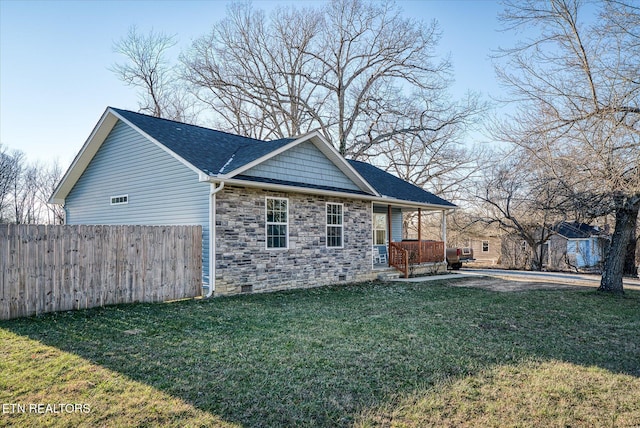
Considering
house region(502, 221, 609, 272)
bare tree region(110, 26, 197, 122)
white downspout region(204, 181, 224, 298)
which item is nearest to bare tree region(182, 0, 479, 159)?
bare tree region(110, 26, 197, 122)

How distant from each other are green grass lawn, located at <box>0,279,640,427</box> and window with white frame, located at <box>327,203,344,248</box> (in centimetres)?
480

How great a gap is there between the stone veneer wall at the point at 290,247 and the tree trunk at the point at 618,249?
6.75 m

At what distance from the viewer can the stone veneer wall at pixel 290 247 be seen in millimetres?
9781

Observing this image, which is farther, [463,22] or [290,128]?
[290,128]

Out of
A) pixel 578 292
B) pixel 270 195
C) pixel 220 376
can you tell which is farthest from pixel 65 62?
pixel 578 292

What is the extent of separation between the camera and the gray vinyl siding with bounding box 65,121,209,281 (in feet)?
32.6

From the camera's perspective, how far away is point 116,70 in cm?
2514

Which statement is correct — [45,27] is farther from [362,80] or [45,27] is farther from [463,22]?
[362,80]

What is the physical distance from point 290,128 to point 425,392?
2412cm

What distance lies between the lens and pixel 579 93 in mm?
9062

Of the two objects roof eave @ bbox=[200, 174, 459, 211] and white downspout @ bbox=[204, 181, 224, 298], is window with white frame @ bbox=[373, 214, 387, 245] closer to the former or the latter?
roof eave @ bbox=[200, 174, 459, 211]

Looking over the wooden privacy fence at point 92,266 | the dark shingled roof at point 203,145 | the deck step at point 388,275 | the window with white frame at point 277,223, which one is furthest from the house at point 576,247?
the wooden privacy fence at point 92,266

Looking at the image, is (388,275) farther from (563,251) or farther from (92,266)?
(563,251)

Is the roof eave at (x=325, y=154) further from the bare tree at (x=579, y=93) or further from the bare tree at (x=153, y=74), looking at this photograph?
the bare tree at (x=153, y=74)
